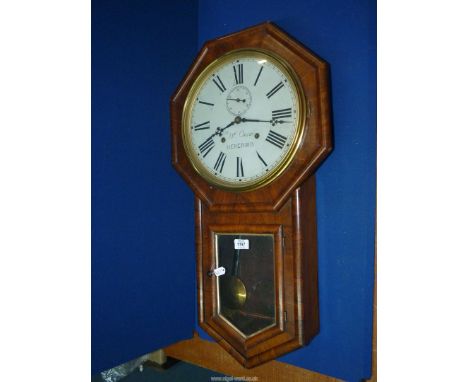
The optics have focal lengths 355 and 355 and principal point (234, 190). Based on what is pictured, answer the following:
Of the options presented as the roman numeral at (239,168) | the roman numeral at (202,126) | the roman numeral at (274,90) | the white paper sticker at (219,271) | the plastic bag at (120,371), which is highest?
the roman numeral at (274,90)

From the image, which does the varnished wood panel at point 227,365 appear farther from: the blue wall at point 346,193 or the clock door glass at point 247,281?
the clock door glass at point 247,281

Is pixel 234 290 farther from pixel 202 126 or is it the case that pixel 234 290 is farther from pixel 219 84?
pixel 219 84

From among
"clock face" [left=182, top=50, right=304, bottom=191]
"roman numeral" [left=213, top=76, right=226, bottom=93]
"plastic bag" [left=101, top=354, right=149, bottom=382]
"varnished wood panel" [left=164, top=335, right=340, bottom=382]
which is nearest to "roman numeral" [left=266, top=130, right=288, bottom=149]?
"clock face" [left=182, top=50, right=304, bottom=191]

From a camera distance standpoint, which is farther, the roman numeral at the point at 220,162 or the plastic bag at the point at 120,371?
the plastic bag at the point at 120,371

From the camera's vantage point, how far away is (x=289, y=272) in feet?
3.00

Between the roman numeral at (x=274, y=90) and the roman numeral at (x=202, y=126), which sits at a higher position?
the roman numeral at (x=274, y=90)

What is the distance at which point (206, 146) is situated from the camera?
1054 mm

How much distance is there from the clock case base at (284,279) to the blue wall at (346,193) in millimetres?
55

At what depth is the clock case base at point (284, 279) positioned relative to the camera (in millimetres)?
908

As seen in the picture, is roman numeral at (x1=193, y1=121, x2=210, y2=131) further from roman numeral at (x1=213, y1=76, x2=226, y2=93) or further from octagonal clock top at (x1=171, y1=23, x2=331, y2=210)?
roman numeral at (x1=213, y1=76, x2=226, y2=93)

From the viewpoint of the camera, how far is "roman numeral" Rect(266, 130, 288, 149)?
3.05 feet

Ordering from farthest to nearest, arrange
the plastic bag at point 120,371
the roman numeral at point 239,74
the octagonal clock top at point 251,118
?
the plastic bag at point 120,371 → the roman numeral at point 239,74 → the octagonal clock top at point 251,118

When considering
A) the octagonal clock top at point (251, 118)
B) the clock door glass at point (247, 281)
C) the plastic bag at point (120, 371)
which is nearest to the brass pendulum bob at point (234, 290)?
the clock door glass at point (247, 281)

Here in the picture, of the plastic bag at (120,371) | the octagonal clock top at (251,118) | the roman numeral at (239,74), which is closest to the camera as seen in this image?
the octagonal clock top at (251,118)
